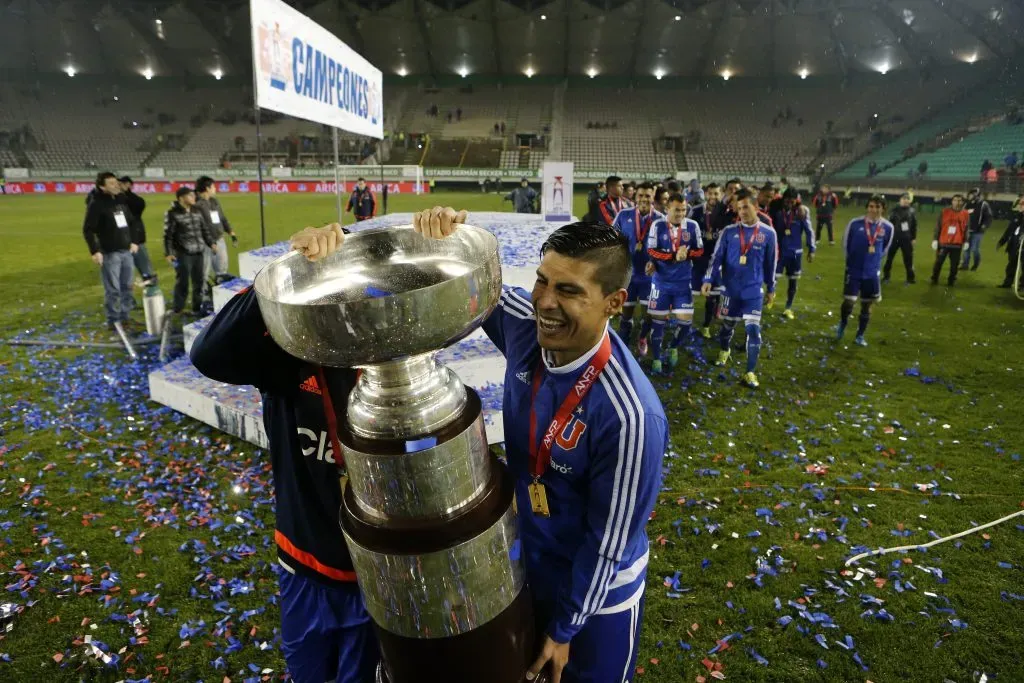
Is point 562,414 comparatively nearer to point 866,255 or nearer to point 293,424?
point 293,424

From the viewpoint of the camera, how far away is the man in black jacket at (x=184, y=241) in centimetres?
850

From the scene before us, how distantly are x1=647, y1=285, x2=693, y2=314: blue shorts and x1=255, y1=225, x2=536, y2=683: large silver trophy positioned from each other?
21.2 feet

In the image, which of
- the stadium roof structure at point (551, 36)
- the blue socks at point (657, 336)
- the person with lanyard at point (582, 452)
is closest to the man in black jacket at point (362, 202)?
the blue socks at point (657, 336)

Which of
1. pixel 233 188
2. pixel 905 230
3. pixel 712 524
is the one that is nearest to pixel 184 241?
pixel 712 524

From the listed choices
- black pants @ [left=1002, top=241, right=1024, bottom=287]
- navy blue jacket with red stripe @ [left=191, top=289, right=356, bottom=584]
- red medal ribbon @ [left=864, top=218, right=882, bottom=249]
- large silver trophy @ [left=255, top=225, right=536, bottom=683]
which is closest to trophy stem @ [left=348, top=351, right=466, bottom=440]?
large silver trophy @ [left=255, top=225, right=536, bottom=683]

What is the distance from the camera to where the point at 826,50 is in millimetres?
45469

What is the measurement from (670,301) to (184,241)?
704 cm

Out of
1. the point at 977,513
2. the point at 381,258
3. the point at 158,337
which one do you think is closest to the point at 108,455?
the point at 158,337

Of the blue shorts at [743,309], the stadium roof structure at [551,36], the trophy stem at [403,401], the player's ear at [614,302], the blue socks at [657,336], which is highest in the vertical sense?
the stadium roof structure at [551,36]

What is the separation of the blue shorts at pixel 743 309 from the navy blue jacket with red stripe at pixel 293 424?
6.22 metres

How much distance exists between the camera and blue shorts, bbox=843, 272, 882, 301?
802cm

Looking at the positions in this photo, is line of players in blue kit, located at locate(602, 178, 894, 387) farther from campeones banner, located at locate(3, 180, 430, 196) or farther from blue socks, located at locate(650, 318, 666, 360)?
campeones banner, located at locate(3, 180, 430, 196)

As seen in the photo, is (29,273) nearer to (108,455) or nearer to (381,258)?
(108,455)

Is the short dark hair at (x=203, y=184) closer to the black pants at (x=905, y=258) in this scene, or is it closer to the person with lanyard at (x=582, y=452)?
the person with lanyard at (x=582, y=452)
